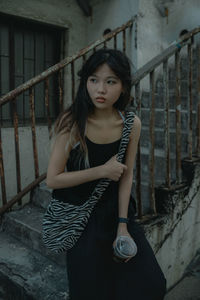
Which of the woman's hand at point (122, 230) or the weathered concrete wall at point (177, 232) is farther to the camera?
the weathered concrete wall at point (177, 232)

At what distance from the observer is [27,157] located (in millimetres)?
4234

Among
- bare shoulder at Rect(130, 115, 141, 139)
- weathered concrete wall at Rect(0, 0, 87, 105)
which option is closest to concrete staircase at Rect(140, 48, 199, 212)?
bare shoulder at Rect(130, 115, 141, 139)

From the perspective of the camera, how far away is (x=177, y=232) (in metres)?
2.55

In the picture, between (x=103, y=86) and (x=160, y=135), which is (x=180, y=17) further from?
(x=103, y=86)

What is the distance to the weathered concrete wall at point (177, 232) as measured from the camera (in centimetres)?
233

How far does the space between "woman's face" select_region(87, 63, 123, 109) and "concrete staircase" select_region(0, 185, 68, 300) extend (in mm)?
1301

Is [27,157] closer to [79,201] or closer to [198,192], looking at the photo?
[198,192]

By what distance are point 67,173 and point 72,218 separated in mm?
230

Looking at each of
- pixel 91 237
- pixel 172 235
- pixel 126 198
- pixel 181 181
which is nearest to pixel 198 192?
pixel 181 181

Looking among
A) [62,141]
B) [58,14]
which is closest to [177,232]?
[62,141]

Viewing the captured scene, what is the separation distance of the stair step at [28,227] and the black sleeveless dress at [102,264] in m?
0.89

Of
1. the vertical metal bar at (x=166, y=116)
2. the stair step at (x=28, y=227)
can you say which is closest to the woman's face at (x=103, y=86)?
the vertical metal bar at (x=166, y=116)

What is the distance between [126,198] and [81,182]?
27 cm

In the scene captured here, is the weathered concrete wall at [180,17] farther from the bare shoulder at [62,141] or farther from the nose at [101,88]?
the bare shoulder at [62,141]
